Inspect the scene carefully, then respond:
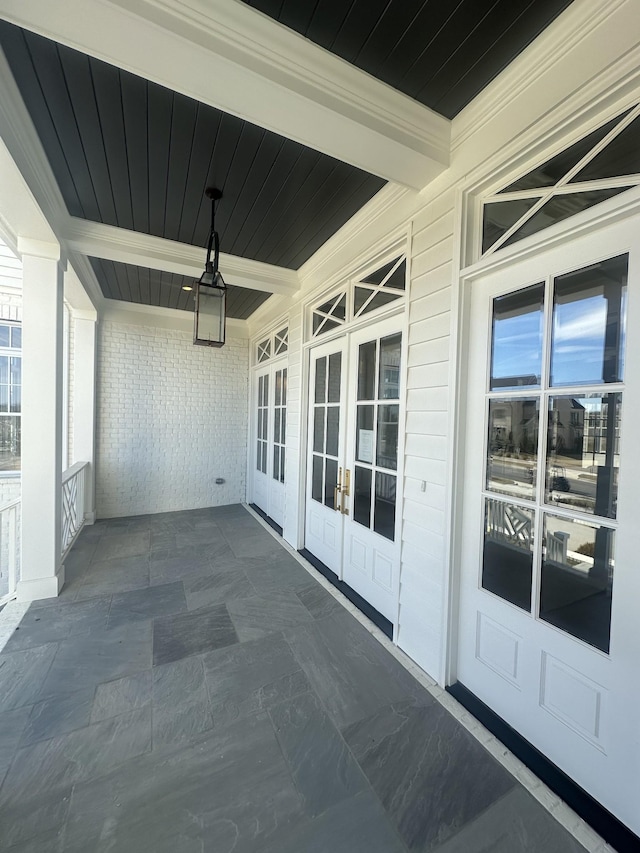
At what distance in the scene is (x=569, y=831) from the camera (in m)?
1.22

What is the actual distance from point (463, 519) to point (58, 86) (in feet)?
9.48

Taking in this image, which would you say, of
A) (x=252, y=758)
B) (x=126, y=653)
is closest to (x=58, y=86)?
(x=126, y=653)

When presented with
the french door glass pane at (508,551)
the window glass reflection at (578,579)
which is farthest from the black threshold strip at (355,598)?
the window glass reflection at (578,579)

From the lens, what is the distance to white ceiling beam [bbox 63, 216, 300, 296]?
2.75m

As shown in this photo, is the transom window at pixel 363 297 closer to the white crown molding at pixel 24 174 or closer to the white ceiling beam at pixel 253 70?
the white ceiling beam at pixel 253 70

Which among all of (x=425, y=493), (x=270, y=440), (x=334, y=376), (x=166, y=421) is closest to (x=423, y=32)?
(x=425, y=493)

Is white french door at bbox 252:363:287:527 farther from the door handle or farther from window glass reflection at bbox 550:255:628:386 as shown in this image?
window glass reflection at bbox 550:255:628:386

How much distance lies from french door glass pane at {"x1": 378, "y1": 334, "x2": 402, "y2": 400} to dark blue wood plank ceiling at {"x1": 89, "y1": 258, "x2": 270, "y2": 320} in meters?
2.31

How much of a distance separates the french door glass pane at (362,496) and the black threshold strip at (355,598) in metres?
0.59

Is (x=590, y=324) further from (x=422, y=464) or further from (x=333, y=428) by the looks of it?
(x=333, y=428)

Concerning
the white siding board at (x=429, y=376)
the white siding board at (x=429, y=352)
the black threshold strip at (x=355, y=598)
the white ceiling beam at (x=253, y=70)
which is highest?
the white ceiling beam at (x=253, y=70)

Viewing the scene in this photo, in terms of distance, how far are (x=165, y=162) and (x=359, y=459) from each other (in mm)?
2352

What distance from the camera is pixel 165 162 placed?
2.04m

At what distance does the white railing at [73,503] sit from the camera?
3.52 meters
